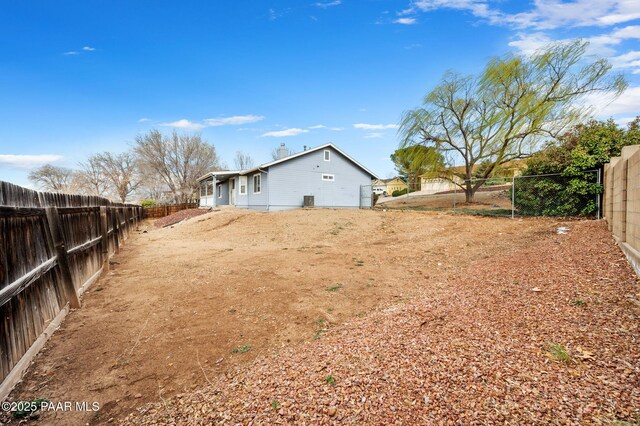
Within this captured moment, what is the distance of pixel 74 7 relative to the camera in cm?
1030

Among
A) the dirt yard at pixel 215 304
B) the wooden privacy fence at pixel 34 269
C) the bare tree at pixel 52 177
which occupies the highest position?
the bare tree at pixel 52 177

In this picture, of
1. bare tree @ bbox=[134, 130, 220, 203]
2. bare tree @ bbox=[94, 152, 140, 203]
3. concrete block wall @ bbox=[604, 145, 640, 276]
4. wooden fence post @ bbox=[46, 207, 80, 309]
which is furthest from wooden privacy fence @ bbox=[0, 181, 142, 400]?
bare tree @ bbox=[94, 152, 140, 203]

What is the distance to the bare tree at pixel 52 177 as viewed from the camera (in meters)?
38.9

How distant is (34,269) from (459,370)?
15.4 ft

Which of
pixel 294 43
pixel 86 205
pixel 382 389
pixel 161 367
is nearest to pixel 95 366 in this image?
pixel 161 367

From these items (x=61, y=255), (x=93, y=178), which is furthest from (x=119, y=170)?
(x=61, y=255)

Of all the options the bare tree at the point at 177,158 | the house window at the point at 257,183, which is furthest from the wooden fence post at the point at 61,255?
the bare tree at the point at 177,158

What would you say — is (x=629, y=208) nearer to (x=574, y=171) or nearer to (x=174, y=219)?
(x=574, y=171)

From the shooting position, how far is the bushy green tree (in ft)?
33.4

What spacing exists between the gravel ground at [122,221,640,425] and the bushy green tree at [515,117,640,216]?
883 cm

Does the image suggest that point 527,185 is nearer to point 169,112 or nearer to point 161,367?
point 161,367

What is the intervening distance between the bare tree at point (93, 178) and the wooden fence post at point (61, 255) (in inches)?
1688

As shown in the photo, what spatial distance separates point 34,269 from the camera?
342 cm

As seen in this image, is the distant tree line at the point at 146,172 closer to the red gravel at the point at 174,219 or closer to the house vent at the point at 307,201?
the red gravel at the point at 174,219
